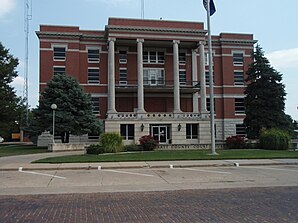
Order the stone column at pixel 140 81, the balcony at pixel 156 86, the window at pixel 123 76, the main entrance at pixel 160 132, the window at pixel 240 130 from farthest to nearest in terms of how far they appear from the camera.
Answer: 1. the window at pixel 240 130
2. the window at pixel 123 76
3. the balcony at pixel 156 86
4. the main entrance at pixel 160 132
5. the stone column at pixel 140 81

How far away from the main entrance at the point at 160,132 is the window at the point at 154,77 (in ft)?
Answer: 23.7

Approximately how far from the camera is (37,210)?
7723 millimetres

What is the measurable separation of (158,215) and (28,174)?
940cm

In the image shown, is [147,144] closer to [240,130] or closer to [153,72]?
[153,72]

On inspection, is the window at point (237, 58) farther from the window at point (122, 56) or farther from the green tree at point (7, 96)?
the green tree at point (7, 96)

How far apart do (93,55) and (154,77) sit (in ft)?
30.0

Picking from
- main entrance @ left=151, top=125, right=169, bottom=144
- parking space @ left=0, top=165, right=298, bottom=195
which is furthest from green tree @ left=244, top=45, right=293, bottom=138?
parking space @ left=0, top=165, right=298, bottom=195

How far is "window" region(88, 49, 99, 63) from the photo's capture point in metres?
47.5

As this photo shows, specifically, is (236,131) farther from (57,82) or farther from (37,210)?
(37,210)

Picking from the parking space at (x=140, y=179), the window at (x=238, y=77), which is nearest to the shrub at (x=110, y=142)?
the parking space at (x=140, y=179)

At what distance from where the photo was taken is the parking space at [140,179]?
11289 millimetres

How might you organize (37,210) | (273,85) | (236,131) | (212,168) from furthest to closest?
(236,131) → (273,85) → (212,168) → (37,210)

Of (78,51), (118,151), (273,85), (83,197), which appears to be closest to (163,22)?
(78,51)

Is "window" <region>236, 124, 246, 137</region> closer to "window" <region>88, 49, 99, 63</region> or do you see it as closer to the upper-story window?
the upper-story window
